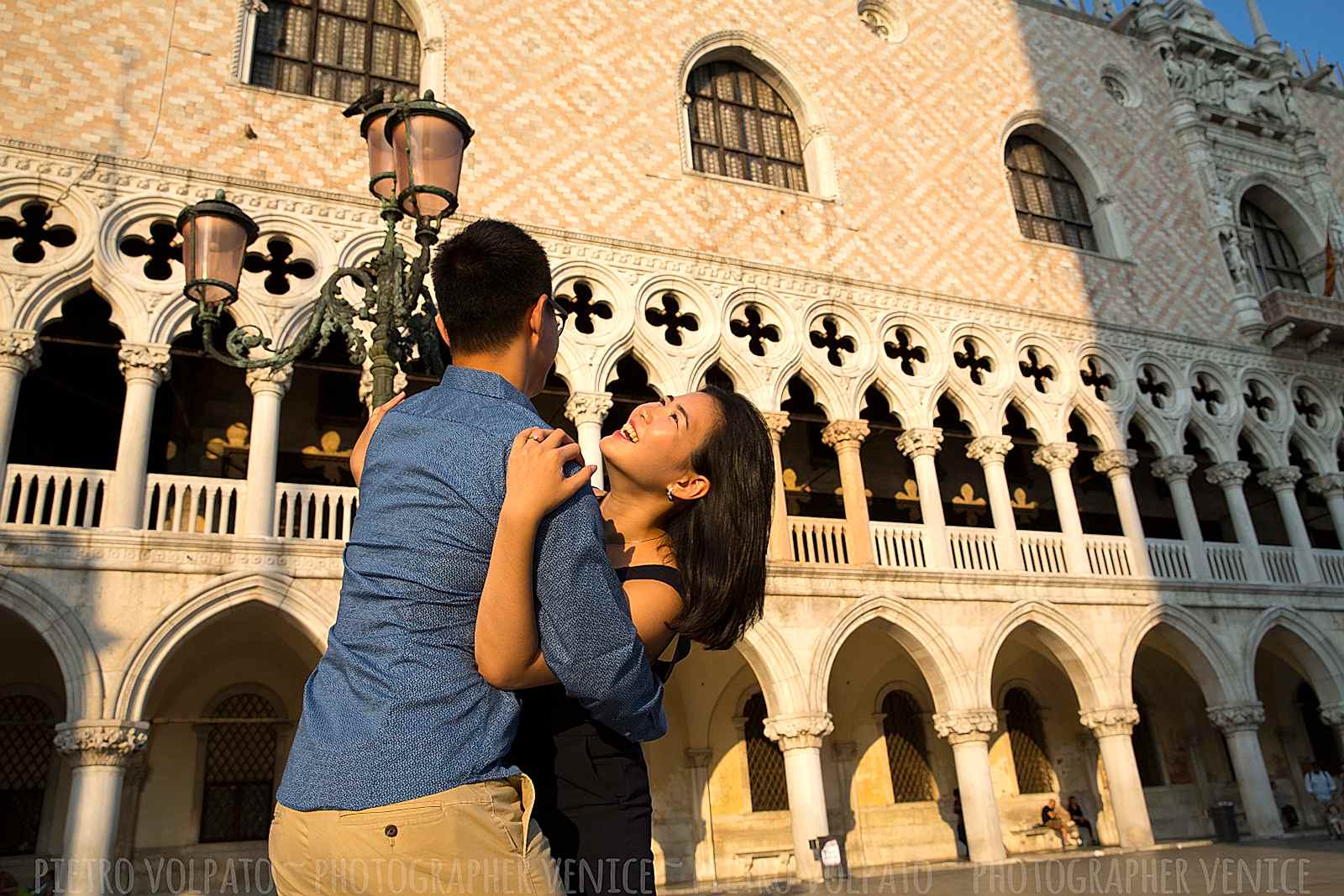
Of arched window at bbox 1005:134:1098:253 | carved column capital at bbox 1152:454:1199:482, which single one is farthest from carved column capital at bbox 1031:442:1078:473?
arched window at bbox 1005:134:1098:253

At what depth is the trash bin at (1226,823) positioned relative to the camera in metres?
11.6

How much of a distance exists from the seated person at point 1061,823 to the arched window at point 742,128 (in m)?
8.18

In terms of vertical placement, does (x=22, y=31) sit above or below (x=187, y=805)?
above

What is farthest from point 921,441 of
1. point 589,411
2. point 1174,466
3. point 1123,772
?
point 1123,772

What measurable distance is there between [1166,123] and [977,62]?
3332 mm

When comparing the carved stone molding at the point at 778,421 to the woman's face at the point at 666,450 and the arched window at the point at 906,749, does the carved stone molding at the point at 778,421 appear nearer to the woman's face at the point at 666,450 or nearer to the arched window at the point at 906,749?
the arched window at the point at 906,749

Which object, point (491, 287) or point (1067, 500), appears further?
point (1067, 500)

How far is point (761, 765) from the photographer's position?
12078mm

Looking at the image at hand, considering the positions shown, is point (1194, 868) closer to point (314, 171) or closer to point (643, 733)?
point (643, 733)

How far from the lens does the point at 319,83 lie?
10.8 meters

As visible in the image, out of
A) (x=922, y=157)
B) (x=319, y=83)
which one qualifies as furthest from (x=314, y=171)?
(x=922, y=157)

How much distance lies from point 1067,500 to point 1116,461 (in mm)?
1085

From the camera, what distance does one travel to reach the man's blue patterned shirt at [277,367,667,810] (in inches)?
51.4

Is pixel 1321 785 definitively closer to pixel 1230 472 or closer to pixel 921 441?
pixel 1230 472
